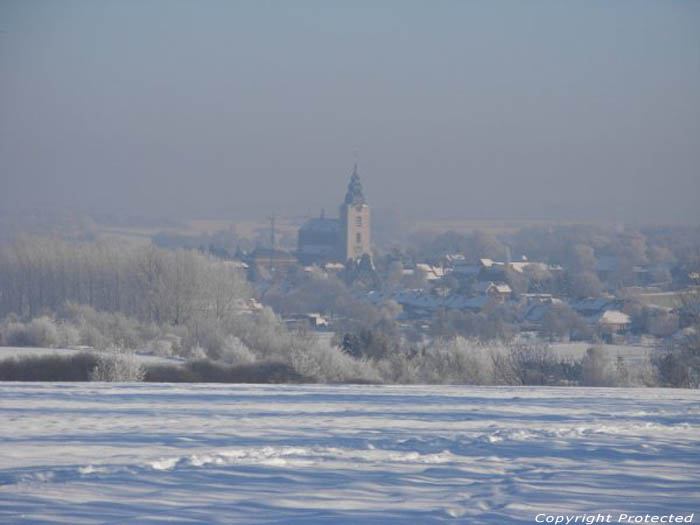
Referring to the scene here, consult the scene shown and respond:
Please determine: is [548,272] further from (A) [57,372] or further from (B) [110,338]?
(A) [57,372]

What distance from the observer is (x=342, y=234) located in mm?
162750

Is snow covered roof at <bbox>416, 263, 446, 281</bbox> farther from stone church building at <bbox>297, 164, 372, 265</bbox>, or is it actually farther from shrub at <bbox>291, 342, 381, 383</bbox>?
shrub at <bbox>291, 342, 381, 383</bbox>

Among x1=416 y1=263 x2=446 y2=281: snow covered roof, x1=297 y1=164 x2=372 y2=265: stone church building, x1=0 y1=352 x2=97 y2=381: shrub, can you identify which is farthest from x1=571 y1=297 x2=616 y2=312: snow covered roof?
x1=297 y1=164 x2=372 y2=265: stone church building

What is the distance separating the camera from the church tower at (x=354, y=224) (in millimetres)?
161375

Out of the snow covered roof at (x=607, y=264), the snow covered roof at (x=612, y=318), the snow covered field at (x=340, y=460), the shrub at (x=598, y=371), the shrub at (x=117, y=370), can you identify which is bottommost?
the snow covered roof at (x=612, y=318)

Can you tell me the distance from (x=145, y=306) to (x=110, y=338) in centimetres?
1150

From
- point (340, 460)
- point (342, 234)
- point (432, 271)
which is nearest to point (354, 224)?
point (342, 234)

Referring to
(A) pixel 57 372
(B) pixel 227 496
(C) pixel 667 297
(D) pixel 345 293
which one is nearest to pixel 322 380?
(A) pixel 57 372

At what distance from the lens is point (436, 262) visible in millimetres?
137500

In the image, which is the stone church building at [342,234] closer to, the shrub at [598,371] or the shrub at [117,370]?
the shrub at [598,371]

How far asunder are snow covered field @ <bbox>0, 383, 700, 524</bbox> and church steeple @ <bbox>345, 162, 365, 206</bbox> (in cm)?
15364

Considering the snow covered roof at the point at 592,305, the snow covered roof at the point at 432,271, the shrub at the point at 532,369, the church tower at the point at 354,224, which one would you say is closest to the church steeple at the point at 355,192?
the church tower at the point at 354,224

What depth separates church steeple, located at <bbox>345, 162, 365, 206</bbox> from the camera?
16675 cm

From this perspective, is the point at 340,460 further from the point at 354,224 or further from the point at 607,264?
the point at 354,224
